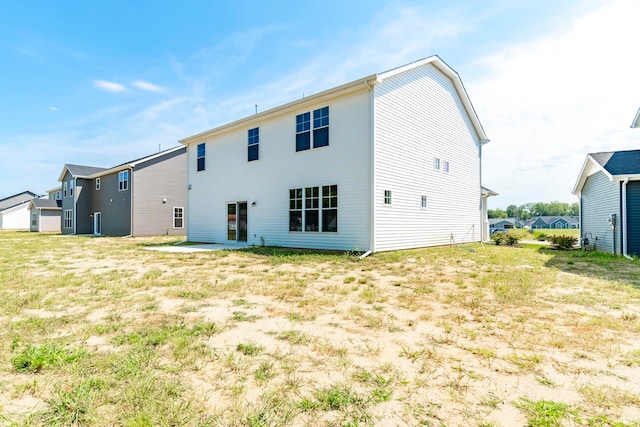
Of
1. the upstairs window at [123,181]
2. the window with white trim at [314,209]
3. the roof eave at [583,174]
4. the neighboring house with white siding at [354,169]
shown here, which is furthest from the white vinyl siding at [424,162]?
the upstairs window at [123,181]

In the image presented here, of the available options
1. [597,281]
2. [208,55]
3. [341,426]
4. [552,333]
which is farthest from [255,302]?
[208,55]

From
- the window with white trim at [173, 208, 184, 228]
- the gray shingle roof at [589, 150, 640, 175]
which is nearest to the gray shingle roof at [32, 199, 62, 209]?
the window with white trim at [173, 208, 184, 228]

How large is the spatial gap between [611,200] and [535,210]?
148798 millimetres

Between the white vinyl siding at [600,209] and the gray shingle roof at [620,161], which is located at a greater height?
the gray shingle roof at [620,161]

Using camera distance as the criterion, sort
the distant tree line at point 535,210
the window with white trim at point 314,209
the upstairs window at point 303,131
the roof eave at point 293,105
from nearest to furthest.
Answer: the roof eave at point 293,105
the window with white trim at point 314,209
the upstairs window at point 303,131
the distant tree line at point 535,210

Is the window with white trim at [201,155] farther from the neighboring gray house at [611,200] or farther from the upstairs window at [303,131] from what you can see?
the neighboring gray house at [611,200]

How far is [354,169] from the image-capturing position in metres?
10.3

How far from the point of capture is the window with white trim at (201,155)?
52.5ft

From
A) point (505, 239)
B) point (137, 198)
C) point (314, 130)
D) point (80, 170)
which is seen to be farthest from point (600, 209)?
point (80, 170)

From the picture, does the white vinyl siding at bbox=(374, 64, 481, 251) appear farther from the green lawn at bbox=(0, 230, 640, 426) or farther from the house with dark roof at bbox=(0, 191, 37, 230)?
the house with dark roof at bbox=(0, 191, 37, 230)

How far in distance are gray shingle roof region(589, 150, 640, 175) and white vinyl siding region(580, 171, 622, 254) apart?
490 mm

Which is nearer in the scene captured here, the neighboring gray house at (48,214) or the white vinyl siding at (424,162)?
the white vinyl siding at (424,162)

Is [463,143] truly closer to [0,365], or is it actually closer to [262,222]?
[262,222]

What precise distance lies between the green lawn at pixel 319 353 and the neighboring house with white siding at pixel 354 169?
4.97 metres
